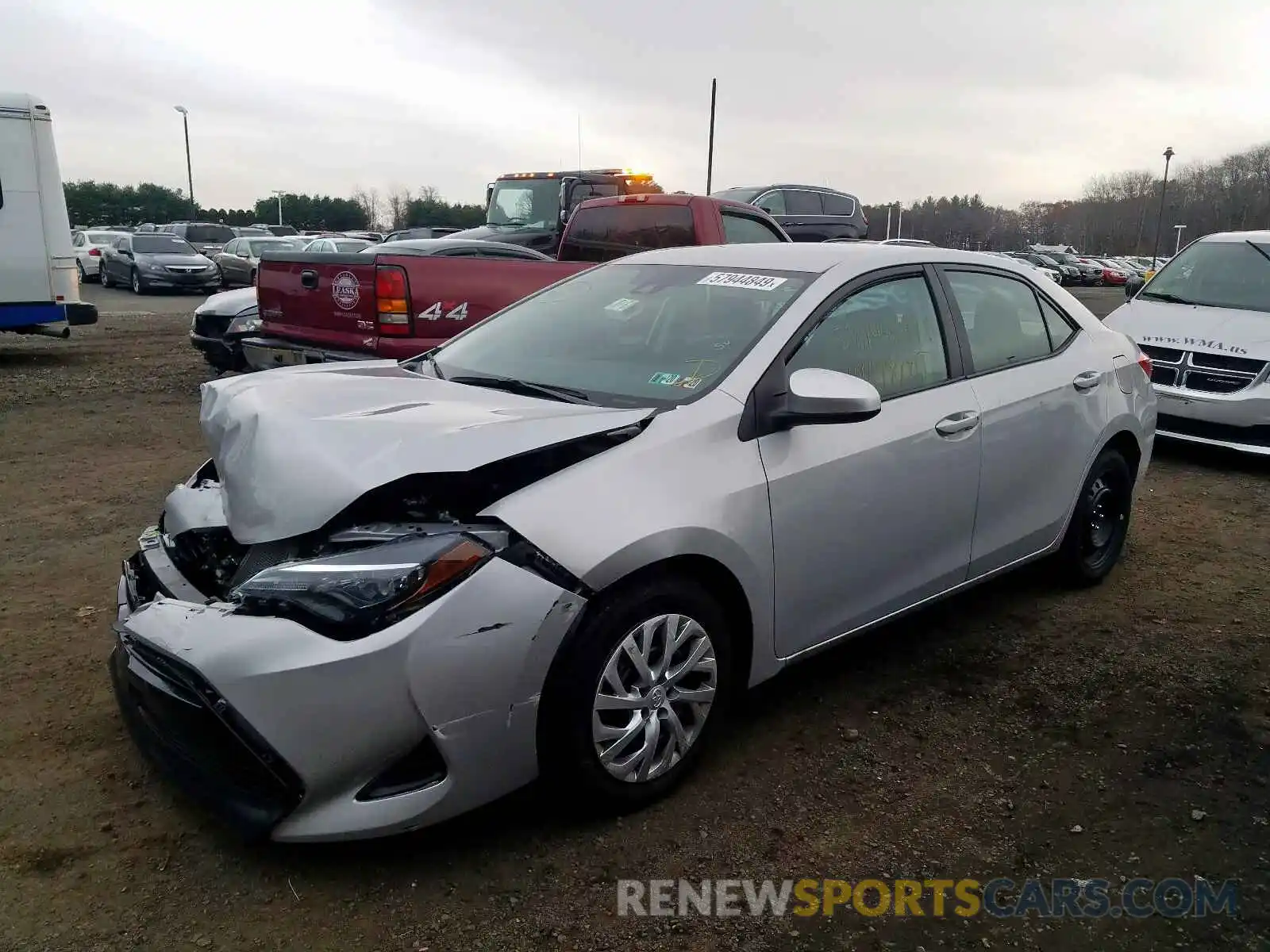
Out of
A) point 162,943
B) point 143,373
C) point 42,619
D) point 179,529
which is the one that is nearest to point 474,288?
point 42,619

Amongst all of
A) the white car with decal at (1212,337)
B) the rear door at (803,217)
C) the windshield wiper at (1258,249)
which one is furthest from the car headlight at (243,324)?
the windshield wiper at (1258,249)

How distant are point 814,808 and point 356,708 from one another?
137 cm

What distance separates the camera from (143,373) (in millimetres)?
10867

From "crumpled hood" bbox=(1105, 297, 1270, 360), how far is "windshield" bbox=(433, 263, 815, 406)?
5158 mm

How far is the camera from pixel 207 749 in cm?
240

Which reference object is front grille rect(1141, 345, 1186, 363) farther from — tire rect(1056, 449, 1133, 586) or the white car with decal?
tire rect(1056, 449, 1133, 586)

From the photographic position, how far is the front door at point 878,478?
3.02 meters

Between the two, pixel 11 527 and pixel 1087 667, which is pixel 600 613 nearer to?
pixel 1087 667

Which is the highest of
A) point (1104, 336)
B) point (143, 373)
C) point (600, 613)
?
point (1104, 336)

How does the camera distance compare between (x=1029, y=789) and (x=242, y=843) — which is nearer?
(x=242, y=843)

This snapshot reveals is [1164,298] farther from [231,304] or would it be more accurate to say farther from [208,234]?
[208,234]

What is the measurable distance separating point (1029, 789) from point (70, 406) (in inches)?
342

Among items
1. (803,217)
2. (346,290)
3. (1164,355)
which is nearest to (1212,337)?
(1164,355)

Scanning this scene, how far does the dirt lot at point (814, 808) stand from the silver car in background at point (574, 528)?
219 mm
